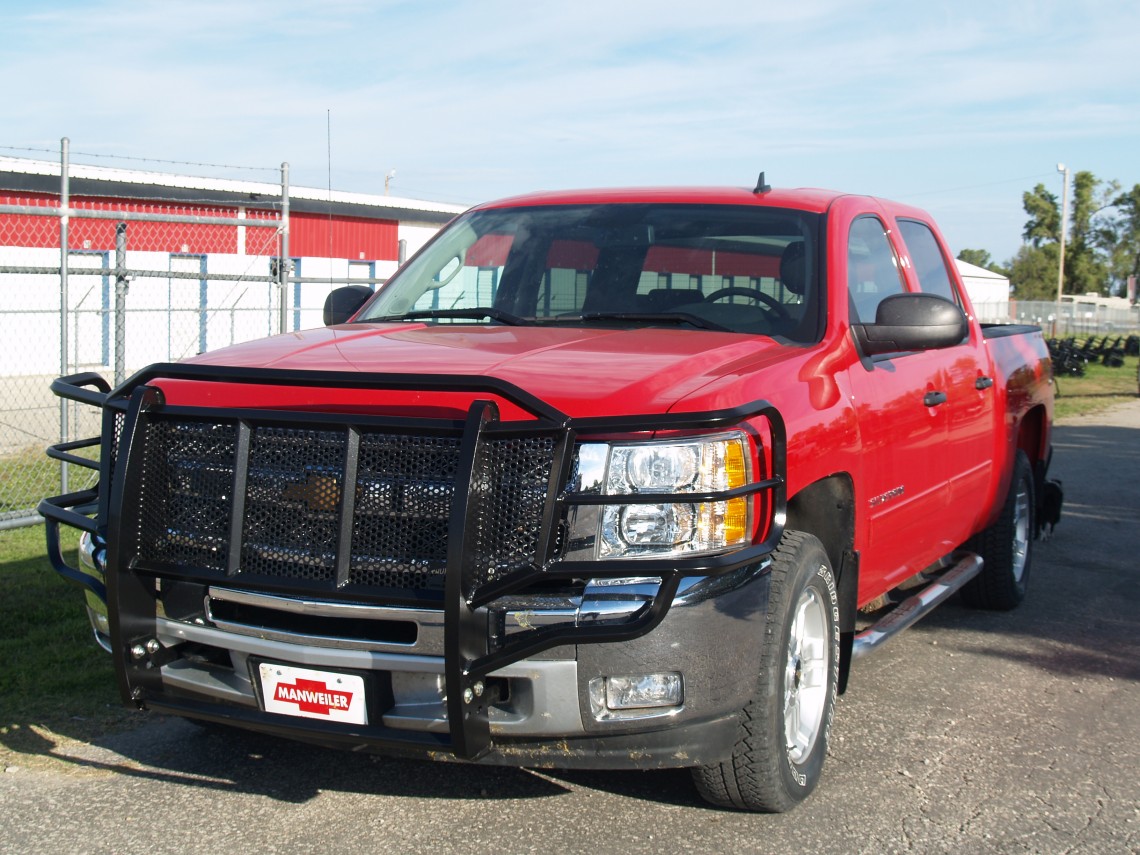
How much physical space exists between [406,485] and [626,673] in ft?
2.50

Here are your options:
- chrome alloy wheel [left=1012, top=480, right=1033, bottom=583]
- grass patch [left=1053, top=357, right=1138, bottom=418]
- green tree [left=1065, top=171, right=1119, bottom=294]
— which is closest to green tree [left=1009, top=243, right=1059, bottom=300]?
green tree [left=1065, top=171, right=1119, bottom=294]

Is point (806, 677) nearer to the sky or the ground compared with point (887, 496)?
nearer to the ground

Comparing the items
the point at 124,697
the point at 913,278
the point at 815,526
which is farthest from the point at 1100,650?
the point at 124,697

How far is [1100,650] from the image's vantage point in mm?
6070

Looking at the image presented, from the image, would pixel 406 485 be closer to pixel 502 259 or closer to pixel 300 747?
pixel 300 747

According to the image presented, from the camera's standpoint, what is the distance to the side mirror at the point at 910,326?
4664mm

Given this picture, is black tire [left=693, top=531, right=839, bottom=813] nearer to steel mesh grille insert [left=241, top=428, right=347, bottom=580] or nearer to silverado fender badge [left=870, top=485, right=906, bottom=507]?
silverado fender badge [left=870, top=485, right=906, bottom=507]

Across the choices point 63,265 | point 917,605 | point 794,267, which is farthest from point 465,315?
point 63,265

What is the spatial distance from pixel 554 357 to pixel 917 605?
2.36 metres

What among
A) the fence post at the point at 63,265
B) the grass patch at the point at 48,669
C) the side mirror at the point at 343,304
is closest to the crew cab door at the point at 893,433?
the side mirror at the point at 343,304

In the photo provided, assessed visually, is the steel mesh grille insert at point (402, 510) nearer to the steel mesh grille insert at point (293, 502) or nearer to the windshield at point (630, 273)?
the steel mesh grille insert at point (293, 502)

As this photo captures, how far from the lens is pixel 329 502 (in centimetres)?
349

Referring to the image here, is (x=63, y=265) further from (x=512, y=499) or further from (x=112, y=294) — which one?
(x=112, y=294)

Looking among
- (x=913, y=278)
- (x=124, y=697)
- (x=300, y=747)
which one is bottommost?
(x=300, y=747)
